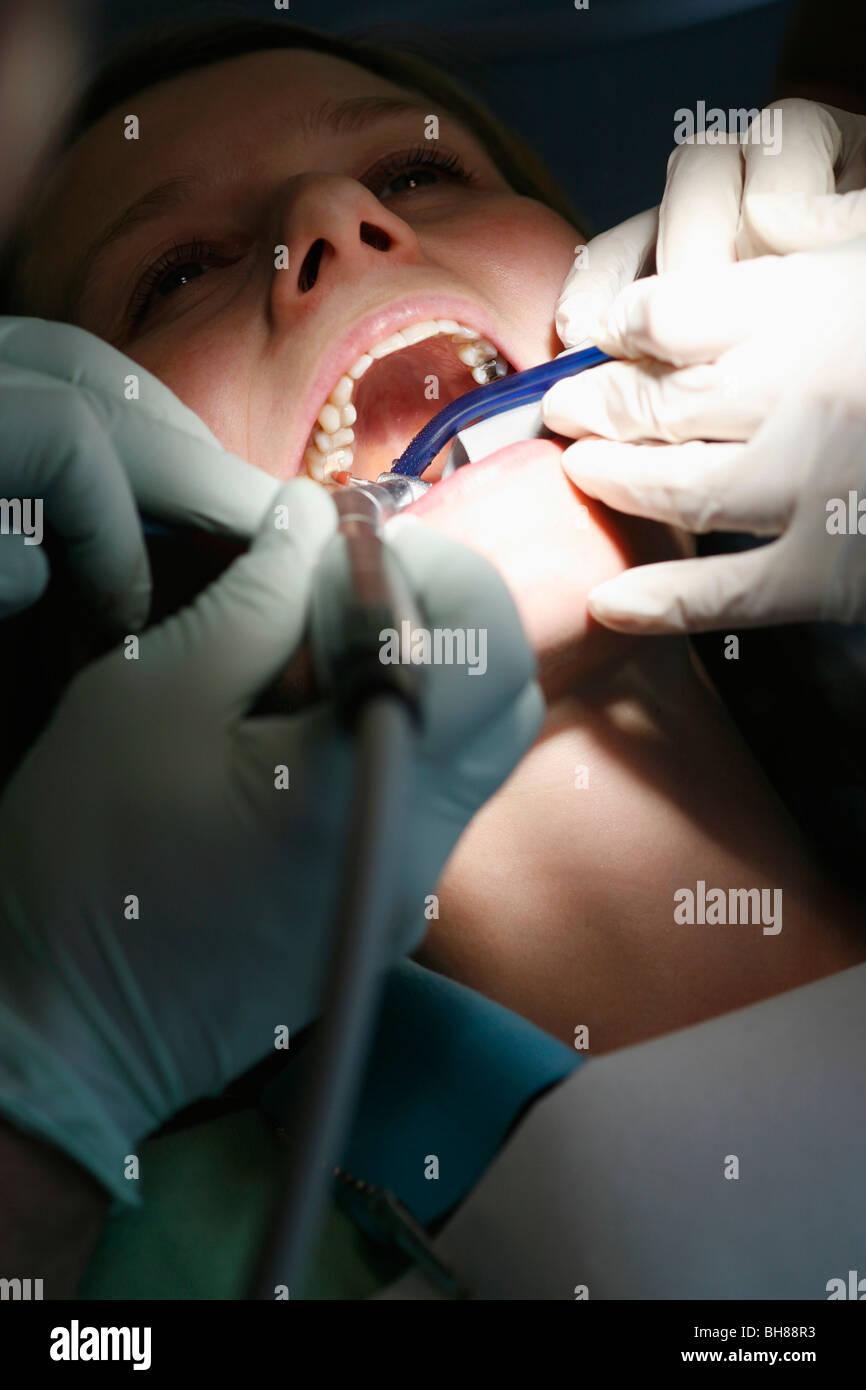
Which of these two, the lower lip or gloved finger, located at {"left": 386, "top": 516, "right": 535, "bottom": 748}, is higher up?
the lower lip

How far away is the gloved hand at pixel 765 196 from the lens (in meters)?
0.92

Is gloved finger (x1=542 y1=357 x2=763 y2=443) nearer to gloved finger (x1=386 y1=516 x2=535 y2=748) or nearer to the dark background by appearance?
gloved finger (x1=386 y1=516 x2=535 y2=748)

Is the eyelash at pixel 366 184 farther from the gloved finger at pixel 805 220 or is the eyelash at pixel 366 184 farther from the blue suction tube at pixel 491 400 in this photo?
the gloved finger at pixel 805 220

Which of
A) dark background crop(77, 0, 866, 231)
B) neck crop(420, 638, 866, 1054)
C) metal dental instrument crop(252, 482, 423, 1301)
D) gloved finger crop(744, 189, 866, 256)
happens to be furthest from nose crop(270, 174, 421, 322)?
dark background crop(77, 0, 866, 231)

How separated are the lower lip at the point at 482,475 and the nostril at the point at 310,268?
13.8 inches

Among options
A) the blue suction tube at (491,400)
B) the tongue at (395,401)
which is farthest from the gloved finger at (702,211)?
the tongue at (395,401)

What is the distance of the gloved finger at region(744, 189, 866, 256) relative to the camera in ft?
2.95

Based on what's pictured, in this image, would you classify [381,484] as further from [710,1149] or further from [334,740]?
[710,1149]

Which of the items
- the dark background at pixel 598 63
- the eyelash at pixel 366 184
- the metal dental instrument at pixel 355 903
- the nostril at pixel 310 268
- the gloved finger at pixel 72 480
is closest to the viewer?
the metal dental instrument at pixel 355 903

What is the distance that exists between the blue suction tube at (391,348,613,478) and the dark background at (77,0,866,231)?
3.56 feet

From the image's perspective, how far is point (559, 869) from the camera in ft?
3.42

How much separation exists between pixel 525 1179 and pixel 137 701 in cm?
51

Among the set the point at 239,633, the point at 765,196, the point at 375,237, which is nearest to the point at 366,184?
the point at 375,237
